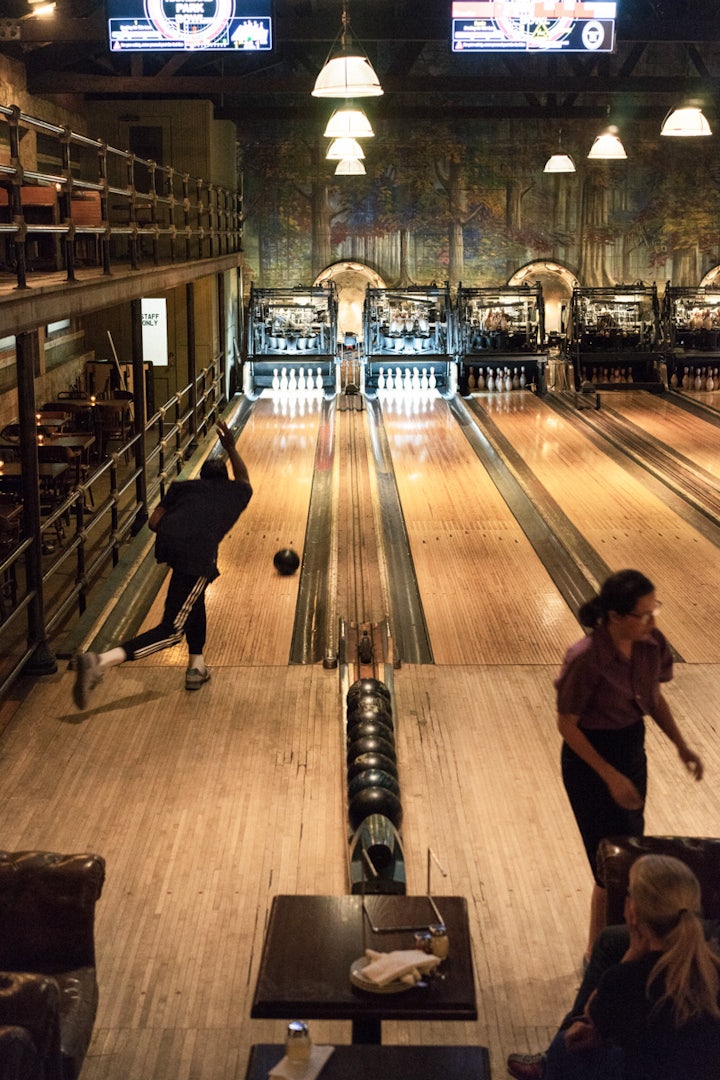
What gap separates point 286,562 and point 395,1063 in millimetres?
5711

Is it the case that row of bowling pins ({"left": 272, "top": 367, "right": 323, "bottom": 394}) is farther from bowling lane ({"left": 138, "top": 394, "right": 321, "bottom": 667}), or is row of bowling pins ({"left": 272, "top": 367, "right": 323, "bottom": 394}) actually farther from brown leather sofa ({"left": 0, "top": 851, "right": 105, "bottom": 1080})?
brown leather sofa ({"left": 0, "top": 851, "right": 105, "bottom": 1080})

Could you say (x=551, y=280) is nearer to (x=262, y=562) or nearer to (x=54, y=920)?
(x=262, y=562)

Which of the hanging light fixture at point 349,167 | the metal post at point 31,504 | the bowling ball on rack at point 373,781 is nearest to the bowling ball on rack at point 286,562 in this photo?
the metal post at point 31,504

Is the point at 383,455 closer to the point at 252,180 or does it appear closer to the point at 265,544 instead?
the point at 265,544

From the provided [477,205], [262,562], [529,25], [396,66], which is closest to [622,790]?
[262,562]

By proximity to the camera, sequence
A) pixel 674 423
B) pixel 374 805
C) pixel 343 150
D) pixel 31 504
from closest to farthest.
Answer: pixel 374 805
pixel 31 504
pixel 674 423
pixel 343 150

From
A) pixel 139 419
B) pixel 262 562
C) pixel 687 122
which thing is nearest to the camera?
pixel 262 562

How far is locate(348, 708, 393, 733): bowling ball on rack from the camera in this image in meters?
5.36

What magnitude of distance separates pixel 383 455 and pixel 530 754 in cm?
761

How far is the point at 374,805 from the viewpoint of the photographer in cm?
466

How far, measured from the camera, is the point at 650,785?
525 cm

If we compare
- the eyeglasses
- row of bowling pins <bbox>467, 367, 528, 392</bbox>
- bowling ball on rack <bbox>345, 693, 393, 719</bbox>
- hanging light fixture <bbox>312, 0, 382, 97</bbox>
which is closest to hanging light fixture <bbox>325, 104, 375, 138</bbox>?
hanging light fixture <bbox>312, 0, 382, 97</bbox>

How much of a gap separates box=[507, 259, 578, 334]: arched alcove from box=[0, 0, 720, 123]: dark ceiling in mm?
2459

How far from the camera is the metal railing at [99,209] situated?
5.96 m
